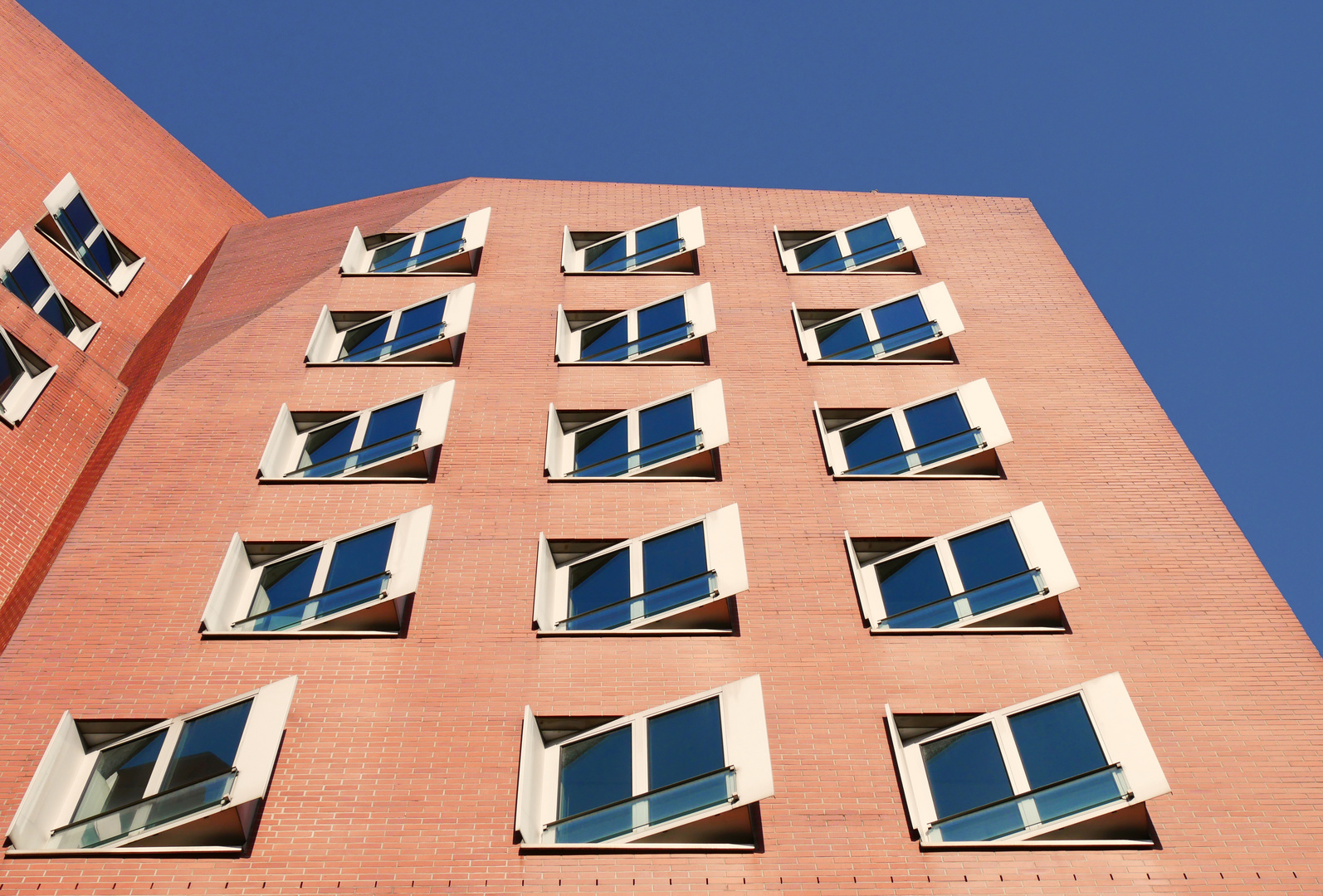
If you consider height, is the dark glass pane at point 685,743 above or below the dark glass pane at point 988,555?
below

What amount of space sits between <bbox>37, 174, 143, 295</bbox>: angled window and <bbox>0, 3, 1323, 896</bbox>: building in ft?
12.8

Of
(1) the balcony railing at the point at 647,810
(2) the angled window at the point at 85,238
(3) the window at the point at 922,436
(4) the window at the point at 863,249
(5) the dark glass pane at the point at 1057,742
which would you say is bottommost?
(1) the balcony railing at the point at 647,810

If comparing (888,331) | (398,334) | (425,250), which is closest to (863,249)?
(888,331)

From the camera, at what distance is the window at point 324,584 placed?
1445 centimetres

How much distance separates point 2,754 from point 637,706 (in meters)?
7.18

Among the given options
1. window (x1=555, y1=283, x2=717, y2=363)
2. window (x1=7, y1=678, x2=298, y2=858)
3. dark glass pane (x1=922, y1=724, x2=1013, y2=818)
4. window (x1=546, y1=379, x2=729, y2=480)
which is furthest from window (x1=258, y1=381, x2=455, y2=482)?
dark glass pane (x1=922, y1=724, x2=1013, y2=818)

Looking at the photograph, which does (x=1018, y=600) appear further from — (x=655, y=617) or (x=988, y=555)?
(x=655, y=617)

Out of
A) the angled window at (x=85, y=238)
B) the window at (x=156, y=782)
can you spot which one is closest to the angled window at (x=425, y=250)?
the angled window at (x=85, y=238)

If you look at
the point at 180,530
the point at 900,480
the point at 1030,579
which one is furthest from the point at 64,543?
the point at 1030,579

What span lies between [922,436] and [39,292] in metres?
16.5

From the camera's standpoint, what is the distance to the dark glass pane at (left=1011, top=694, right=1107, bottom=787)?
40.2ft

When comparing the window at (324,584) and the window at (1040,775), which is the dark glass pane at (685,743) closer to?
the window at (1040,775)

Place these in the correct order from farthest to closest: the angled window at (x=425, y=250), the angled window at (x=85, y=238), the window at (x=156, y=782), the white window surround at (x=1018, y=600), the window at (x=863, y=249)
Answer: the angled window at (x=85, y=238) < the window at (x=863, y=249) < the angled window at (x=425, y=250) < the white window surround at (x=1018, y=600) < the window at (x=156, y=782)

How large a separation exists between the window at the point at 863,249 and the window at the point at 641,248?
1.90 metres
